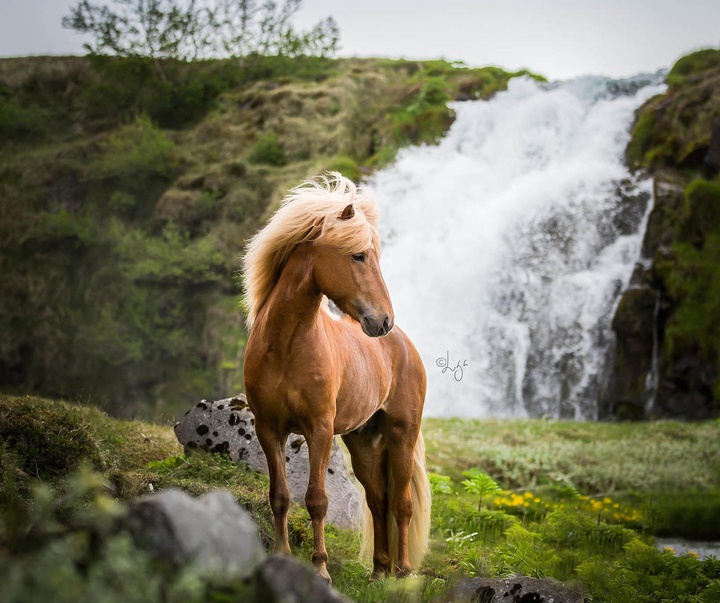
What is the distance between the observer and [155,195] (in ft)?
74.1

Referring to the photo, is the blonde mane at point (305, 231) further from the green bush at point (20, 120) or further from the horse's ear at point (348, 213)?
the green bush at point (20, 120)

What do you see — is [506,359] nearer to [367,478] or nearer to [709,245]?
[709,245]

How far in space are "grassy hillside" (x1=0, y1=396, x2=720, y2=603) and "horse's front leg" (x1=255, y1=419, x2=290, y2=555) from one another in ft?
2.00

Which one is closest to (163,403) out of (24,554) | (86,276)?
(86,276)

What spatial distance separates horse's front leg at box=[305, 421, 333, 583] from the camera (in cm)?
411

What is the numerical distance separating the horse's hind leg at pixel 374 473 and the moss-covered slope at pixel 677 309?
465 inches

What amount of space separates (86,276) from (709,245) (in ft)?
54.7

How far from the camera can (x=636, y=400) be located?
1570 centimetres

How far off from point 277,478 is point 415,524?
1.56 meters

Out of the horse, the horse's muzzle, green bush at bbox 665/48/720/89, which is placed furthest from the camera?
green bush at bbox 665/48/720/89

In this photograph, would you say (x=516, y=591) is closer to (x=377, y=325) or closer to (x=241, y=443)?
(x=377, y=325)

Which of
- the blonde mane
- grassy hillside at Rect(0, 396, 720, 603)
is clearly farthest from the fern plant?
the blonde mane

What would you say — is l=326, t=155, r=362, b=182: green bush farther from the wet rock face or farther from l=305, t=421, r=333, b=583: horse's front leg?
l=305, t=421, r=333, b=583: horse's front leg

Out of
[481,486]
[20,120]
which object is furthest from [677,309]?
[20,120]
